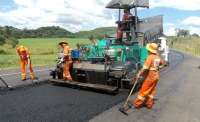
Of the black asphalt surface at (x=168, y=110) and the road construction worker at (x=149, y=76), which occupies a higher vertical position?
the road construction worker at (x=149, y=76)

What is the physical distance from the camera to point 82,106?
822cm

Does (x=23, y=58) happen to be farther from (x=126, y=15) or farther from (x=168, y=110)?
(x=168, y=110)

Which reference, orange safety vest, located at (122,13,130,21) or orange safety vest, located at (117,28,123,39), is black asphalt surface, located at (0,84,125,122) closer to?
orange safety vest, located at (117,28,123,39)

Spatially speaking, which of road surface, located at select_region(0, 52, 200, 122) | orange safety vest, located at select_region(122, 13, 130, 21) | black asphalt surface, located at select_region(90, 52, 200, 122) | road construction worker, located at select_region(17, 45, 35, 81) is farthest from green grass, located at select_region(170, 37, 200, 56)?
road surface, located at select_region(0, 52, 200, 122)

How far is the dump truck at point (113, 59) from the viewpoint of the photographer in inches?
401

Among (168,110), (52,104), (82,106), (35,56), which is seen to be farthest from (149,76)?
(35,56)

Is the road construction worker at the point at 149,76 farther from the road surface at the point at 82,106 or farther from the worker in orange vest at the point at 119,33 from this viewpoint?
the worker in orange vest at the point at 119,33

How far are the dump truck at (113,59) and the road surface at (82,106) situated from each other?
0.41 metres

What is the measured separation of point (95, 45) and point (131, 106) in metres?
3.87

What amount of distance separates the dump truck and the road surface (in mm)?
409

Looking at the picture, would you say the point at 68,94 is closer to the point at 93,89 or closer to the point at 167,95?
the point at 93,89

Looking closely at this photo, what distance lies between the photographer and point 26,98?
29.6 feet

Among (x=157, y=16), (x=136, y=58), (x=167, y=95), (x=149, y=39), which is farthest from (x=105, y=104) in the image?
(x=157, y=16)

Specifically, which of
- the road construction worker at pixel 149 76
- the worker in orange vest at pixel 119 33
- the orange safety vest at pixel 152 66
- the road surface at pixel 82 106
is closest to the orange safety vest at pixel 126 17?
the worker in orange vest at pixel 119 33
